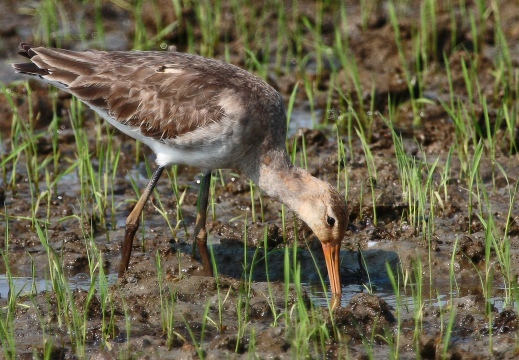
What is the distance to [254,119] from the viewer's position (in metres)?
7.19

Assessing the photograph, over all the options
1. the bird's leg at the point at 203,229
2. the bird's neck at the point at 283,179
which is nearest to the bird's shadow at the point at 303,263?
the bird's leg at the point at 203,229

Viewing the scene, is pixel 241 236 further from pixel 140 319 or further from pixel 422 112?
pixel 422 112

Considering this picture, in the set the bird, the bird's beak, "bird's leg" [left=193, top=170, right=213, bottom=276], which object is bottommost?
the bird's beak

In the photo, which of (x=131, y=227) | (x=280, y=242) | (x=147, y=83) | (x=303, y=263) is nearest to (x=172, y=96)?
(x=147, y=83)

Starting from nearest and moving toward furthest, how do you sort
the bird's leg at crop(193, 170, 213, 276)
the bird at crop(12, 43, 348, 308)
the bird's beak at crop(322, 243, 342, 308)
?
the bird's beak at crop(322, 243, 342, 308)
the bird at crop(12, 43, 348, 308)
the bird's leg at crop(193, 170, 213, 276)

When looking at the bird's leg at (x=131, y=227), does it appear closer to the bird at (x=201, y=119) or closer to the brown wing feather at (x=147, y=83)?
the bird at (x=201, y=119)

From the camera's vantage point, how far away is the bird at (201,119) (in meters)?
7.09

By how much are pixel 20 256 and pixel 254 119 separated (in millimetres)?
2055

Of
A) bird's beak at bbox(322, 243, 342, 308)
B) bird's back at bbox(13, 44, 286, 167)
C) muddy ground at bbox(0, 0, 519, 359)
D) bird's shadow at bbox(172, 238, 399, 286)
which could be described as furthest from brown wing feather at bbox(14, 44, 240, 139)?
bird's beak at bbox(322, 243, 342, 308)

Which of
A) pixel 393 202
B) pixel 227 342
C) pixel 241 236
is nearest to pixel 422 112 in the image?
pixel 393 202

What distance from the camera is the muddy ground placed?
5973 mm

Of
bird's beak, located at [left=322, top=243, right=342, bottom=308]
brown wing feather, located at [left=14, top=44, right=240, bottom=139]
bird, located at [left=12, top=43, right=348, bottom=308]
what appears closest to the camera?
bird's beak, located at [left=322, top=243, right=342, bottom=308]

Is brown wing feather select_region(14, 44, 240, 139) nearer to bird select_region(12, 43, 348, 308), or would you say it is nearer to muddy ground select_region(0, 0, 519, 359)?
bird select_region(12, 43, 348, 308)

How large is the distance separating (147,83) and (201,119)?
1.90 feet
